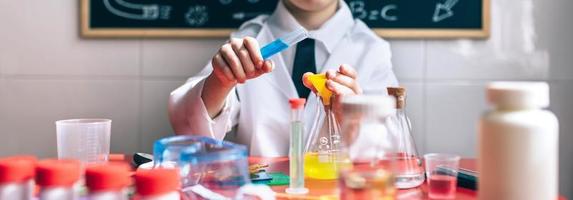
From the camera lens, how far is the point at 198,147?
2.49ft

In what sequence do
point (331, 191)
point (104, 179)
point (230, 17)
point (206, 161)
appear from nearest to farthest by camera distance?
1. point (104, 179)
2. point (206, 161)
3. point (331, 191)
4. point (230, 17)

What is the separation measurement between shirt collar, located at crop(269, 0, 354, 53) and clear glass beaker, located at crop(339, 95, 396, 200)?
36.6 inches

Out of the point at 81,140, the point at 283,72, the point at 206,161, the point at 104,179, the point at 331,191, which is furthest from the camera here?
the point at 283,72

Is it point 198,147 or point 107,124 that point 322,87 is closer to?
point 198,147

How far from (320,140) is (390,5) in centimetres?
88

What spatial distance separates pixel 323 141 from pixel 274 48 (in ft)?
0.57

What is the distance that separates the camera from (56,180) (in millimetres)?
606

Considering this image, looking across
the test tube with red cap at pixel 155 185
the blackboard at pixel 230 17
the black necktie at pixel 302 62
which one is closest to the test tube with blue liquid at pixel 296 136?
the test tube with red cap at pixel 155 185

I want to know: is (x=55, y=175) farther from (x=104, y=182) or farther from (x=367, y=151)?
(x=367, y=151)

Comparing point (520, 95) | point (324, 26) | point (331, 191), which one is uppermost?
point (324, 26)

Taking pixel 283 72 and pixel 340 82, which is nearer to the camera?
pixel 340 82

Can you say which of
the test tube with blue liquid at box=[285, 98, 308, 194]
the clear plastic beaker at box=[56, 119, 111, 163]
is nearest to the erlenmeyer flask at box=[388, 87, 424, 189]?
the test tube with blue liquid at box=[285, 98, 308, 194]

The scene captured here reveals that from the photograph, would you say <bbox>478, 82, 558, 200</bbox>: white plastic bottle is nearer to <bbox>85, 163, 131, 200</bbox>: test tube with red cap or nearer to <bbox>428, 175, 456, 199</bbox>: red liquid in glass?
<bbox>428, 175, 456, 199</bbox>: red liquid in glass

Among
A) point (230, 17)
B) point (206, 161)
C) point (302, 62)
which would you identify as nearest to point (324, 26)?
point (302, 62)
